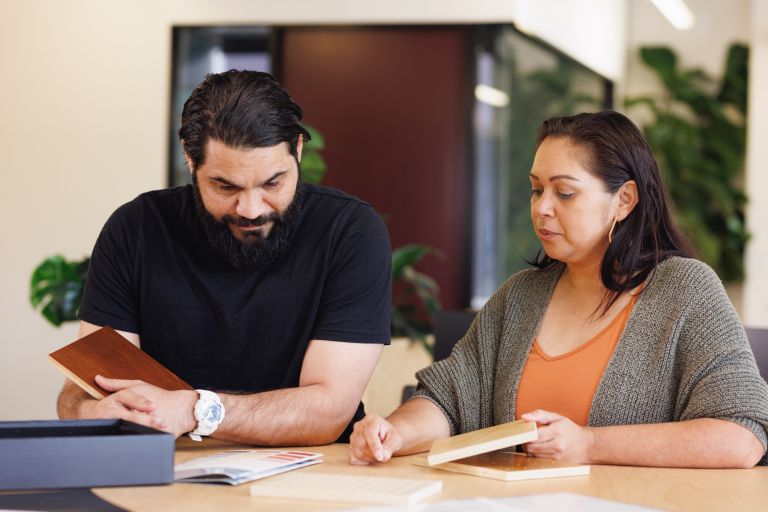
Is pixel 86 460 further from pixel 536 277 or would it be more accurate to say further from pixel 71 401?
pixel 536 277

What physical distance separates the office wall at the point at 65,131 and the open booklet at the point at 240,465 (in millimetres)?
4243

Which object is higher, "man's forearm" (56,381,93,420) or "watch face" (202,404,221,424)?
Answer: "watch face" (202,404,221,424)

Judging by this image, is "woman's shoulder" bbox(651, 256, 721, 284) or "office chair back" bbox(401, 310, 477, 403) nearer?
"woman's shoulder" bbox(651, 256, 721, 284)

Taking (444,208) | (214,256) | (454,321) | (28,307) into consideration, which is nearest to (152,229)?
(214,256)

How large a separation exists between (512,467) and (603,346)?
537 millimetres

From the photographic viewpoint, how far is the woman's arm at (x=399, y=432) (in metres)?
1.92

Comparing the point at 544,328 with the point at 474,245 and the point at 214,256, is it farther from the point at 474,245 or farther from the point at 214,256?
the point at 474,245

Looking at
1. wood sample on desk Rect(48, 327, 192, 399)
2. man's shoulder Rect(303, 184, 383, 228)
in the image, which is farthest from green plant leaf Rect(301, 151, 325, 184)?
wood sample on desk Rect(48, 327, 192, 399)

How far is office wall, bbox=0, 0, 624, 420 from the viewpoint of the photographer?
19.6ft

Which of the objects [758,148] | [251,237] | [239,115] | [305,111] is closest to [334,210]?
[251,237]

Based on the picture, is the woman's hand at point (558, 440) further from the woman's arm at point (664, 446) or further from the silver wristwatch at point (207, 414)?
the silver wristwatch at point (207, 414)

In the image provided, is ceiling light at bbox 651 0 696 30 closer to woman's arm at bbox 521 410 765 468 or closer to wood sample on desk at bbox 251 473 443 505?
woman's arm at bbox 521 410 765 468

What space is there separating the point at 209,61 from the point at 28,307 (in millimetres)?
1790

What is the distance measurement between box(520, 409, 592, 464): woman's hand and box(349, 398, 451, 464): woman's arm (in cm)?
26
